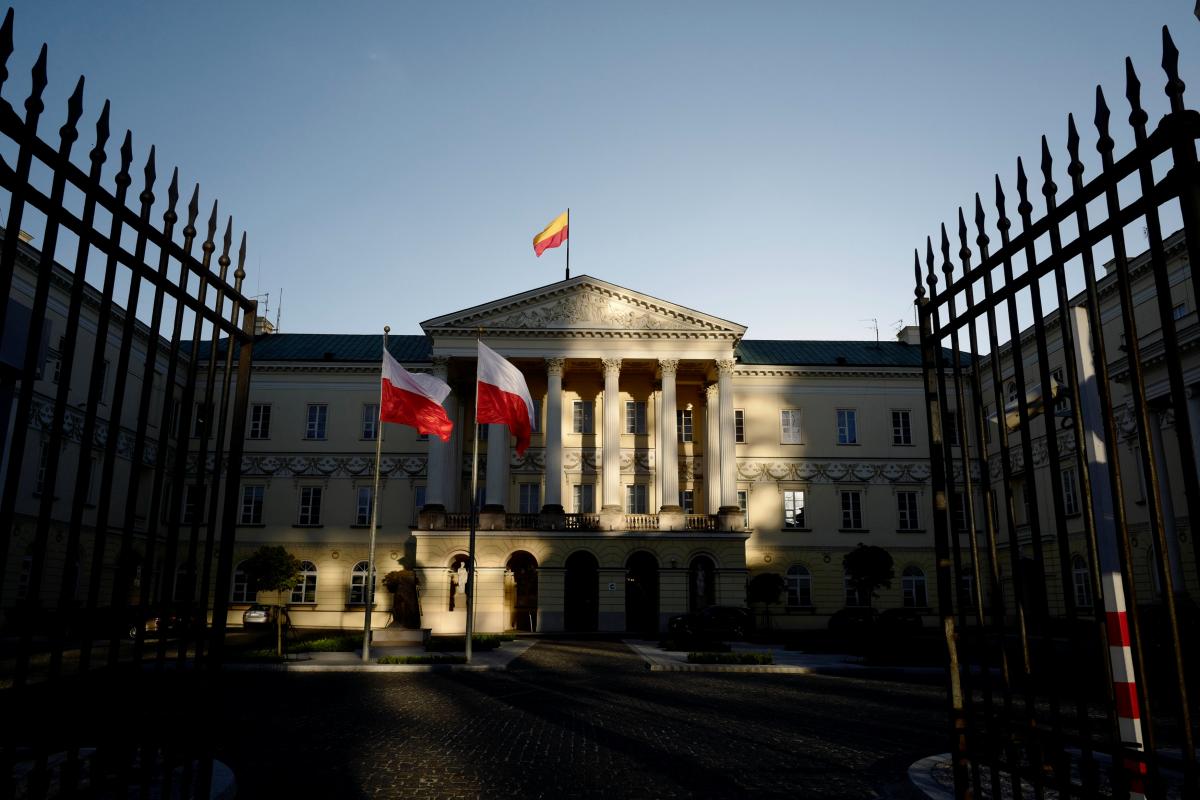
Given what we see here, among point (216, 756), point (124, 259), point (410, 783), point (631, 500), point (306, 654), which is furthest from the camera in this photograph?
point (631, 500)

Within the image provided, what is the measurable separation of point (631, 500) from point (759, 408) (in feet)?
31.6

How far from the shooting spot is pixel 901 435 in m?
53.4

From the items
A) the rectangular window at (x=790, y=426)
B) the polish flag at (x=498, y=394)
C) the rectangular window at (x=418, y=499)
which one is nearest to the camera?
the polish flag at (x=498, y=394)

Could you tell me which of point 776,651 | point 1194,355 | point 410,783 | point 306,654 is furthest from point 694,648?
point 410,783

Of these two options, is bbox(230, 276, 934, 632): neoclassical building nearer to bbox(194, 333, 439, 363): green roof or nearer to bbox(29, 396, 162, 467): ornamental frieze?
bbox(194, 333, 439, 363): green roof

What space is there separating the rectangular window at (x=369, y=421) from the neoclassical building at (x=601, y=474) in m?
0.26

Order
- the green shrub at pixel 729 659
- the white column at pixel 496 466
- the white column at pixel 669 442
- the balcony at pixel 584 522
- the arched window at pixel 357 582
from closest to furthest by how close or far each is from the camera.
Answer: the green shrub at pixel 729 659 < the balcony at pixel 584 522 < the white column at pixel 496 466 < the white column at pixel 669 442 < the arched window at pixel 357 582

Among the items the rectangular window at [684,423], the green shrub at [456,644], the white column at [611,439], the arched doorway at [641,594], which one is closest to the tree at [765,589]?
the arched doorway at [641,594]

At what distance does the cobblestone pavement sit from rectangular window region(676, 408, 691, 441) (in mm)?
31656

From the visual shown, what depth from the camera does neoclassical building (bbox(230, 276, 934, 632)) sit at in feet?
152

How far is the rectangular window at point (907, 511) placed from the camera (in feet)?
171

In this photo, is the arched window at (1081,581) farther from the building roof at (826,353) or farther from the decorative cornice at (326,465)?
the decorative cornice at (326,465)

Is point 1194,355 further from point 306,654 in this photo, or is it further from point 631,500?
point 306,654

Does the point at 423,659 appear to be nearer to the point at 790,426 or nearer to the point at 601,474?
the point at 601,474
